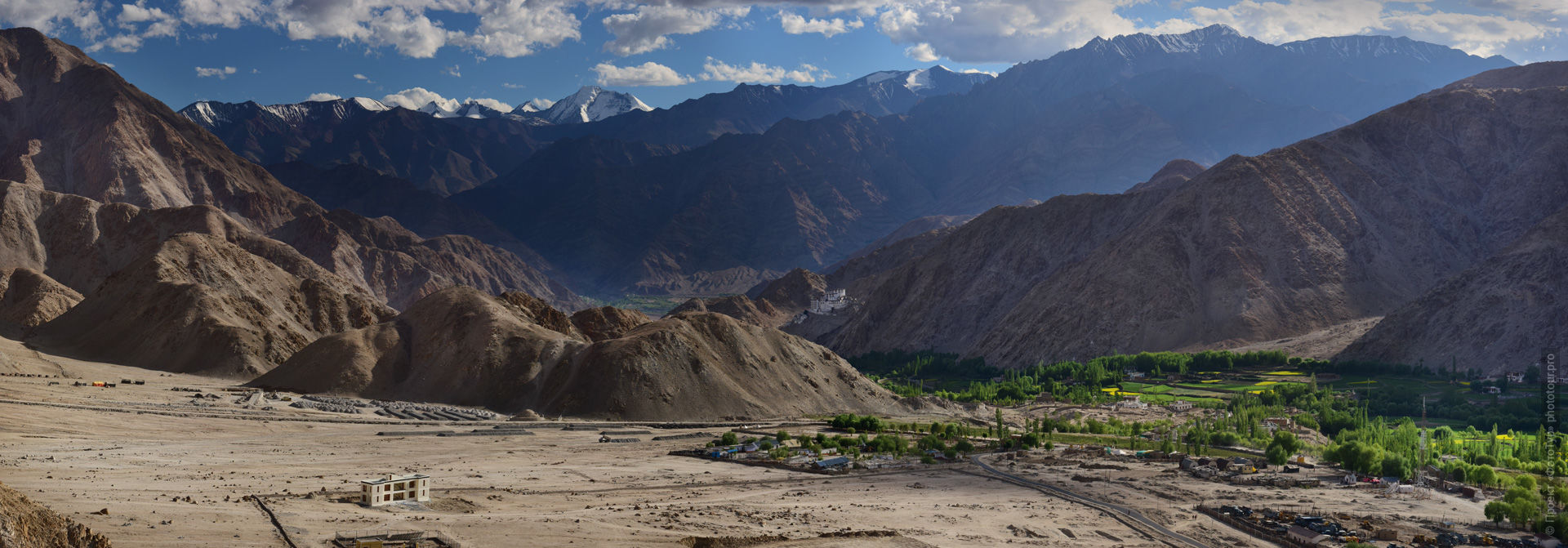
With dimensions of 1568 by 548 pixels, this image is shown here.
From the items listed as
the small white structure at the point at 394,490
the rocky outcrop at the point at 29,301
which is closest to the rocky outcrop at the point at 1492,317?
the small white structure at the point at 394,490

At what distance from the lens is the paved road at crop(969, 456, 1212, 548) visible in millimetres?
59781

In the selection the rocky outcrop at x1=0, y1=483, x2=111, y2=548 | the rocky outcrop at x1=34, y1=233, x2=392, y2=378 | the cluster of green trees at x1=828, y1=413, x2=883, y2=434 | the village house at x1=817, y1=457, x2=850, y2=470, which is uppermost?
the rocky outcrop at x1=34, y1=233, x2=392, y2=378

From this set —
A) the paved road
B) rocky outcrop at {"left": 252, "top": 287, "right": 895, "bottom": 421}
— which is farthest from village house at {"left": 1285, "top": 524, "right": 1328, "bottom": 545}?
rocky outcrop at {"left": 252, "top": 287, "right": 895, "bottom": 421}

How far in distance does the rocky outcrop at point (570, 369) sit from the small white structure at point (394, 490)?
49.7m

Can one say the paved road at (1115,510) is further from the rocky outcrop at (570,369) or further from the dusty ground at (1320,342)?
the dusty ground at (1320,342)

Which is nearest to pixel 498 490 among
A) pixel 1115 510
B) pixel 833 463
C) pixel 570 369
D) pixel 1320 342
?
pixel 833 463

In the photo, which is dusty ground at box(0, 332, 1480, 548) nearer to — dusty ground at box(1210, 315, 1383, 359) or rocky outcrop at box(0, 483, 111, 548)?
rocky outcrop at box(0, 483, 111, 548)

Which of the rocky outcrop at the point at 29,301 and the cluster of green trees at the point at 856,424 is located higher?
the rocky outcrop at the point at 29,301

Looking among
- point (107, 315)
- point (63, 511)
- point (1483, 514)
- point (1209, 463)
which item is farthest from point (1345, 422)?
point (107, 315)

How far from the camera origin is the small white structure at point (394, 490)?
53844 millimetres

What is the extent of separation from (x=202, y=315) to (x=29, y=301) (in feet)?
106

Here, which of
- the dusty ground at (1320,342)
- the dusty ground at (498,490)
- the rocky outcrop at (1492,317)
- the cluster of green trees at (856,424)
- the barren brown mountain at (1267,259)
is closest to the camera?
the dusty ground at (498,490)

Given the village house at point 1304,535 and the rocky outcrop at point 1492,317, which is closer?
the village house at point 1304,535

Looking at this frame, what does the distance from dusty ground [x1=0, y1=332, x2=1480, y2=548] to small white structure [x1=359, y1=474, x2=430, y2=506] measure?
0.84 m
